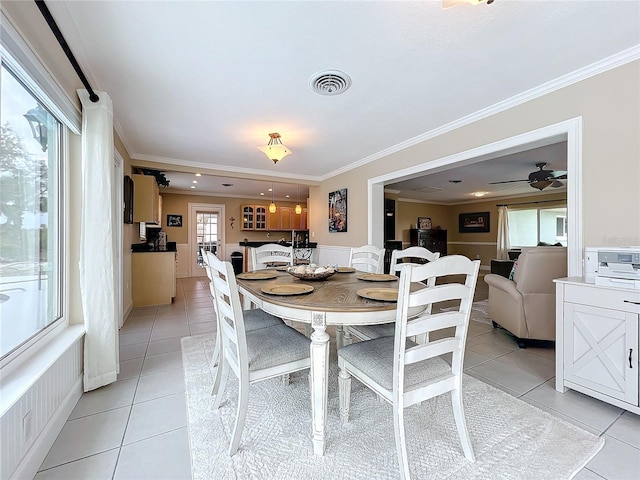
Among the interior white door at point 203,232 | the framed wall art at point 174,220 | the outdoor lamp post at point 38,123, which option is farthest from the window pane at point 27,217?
the framed wall art at point 174,220

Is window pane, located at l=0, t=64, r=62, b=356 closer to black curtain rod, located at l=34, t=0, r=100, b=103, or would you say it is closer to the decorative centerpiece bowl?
black curtain rod, located at l=34, t=0, r=100, b=103

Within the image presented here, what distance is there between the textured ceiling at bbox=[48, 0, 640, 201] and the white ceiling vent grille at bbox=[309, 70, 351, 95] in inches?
2.4

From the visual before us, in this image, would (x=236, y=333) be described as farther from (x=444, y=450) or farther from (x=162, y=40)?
(x=162, y=40)

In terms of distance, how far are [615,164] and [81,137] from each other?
12.5 feet

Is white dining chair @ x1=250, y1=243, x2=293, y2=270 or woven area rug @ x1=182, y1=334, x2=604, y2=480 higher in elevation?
white dining chair @ x1=250, y1=243, x2=293, y2=270

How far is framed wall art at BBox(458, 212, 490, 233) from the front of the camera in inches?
349

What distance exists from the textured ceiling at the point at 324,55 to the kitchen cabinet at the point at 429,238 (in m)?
5.85

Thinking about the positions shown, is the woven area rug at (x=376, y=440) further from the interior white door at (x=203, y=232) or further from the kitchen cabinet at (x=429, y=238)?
the kitchen cabinet at (x=429, y=238)

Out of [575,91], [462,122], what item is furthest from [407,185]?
[575,91]

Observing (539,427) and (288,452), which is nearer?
(288,452)

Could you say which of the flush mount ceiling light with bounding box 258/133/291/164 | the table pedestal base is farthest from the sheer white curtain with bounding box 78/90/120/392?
the table pedestal base

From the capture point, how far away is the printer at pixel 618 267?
166cm

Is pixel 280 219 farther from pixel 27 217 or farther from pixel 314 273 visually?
pixel 27 217

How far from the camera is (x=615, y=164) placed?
197 centimetres
